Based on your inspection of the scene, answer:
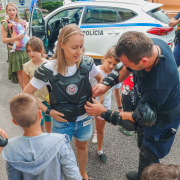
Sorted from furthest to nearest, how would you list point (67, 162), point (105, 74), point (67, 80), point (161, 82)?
point (105, 74), point (67, 80), point (161, 82), point (67, 162)

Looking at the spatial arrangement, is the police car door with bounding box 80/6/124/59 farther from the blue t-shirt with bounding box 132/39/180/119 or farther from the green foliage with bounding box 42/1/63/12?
the green foliage with bounding box 42/1/63/12

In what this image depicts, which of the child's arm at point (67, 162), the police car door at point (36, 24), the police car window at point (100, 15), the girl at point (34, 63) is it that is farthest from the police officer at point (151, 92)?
the police car door at point (36, 24)

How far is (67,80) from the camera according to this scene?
5.56 feet

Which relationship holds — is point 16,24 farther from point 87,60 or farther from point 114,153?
point 114,153

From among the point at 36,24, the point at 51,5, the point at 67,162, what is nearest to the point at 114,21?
the point at 36,24

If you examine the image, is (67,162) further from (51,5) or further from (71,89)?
(51,5)

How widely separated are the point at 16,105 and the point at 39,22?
4720 millimetres

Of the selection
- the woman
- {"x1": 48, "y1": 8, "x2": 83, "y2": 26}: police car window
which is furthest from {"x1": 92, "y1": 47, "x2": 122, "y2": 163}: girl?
{"x1": 48, "y1": 8, "x2": 83, "y2": 26}: police car window

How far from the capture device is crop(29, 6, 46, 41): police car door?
5.09 m

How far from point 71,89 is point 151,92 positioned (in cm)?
72

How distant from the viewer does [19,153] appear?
1263 mm

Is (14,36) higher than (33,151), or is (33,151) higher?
(14,36)

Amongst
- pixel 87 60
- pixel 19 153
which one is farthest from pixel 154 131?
pixel 19 153

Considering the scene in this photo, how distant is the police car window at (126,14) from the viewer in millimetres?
4629
